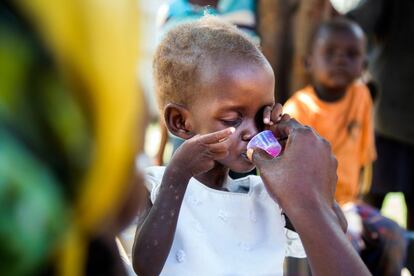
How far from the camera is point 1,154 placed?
26.6 inches

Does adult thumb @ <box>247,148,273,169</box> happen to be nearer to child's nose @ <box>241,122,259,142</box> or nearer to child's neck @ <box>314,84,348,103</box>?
child's nose @ <box>241,122,259,142</box>

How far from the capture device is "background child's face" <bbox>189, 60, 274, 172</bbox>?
199 centimetres

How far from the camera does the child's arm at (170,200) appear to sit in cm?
181

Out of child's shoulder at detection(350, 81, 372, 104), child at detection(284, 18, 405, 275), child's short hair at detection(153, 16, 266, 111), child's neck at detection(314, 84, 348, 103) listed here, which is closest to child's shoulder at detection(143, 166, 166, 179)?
child's short hair at detection(153, 16, 266, 111)

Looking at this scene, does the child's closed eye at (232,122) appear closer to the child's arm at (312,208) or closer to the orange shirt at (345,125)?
the child's arm at (312,208)

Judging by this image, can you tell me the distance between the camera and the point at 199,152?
6.14 ft

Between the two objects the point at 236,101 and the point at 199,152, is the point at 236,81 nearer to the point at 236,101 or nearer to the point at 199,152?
the point at 236,101

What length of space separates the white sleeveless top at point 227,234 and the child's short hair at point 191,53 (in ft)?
0.80

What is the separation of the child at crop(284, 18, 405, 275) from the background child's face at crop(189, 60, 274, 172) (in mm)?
1618

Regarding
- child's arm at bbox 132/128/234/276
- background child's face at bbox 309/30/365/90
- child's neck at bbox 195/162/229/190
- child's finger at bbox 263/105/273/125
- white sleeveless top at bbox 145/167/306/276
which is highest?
child's finger at bbox 263/105/273/125

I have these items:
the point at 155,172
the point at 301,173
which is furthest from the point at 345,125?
the point at 301,173

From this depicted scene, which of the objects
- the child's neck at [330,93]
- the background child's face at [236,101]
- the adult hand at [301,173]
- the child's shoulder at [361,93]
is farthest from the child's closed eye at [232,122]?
the child's shoulder at [361,93]

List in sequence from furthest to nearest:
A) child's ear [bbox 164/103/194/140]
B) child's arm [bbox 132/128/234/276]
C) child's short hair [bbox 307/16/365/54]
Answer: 1. child's short hair [bbox 307/16/365/54]
2. child's ear [bbox 164/103/194/140]
3. child's arm [bbox 132/128/234/276]

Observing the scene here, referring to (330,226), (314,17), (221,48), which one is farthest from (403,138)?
(330,226)
